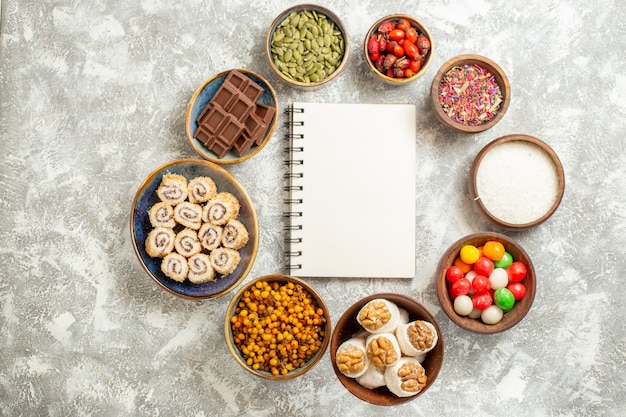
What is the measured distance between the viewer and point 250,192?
8.99 feet

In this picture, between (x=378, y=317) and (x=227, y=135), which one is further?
(x=227, y=135)

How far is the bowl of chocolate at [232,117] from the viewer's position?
8.41 ft

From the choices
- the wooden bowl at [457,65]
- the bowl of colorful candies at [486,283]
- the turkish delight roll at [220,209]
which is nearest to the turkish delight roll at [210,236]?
the turkish delight roll at [220,209]

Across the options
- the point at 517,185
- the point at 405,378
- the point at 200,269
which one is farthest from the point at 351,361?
the point at 517,185

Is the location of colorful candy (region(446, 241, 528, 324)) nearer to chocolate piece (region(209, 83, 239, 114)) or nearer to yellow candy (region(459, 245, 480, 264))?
yellow candy (region(459, 245, 480, 264))

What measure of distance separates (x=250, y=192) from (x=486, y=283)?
122cm

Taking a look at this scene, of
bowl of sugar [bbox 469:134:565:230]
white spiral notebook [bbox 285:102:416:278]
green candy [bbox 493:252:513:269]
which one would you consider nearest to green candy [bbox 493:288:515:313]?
green candy [bbox 493:252:513:269]

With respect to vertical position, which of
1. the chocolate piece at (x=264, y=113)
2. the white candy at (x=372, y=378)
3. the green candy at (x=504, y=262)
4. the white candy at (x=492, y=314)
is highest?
the chocolate piece at (x=264, y=113)

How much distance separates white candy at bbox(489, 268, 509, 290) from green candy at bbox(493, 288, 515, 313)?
1.0 inches

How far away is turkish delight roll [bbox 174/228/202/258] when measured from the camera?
255 cm

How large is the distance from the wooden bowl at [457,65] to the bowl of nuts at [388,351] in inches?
33.7

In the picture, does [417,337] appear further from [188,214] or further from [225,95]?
[225,95]

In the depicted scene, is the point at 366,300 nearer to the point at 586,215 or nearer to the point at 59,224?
the point at 586,215

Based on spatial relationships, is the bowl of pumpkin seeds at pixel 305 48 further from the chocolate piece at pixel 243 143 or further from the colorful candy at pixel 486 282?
the colorful candy at pixel 486 282
